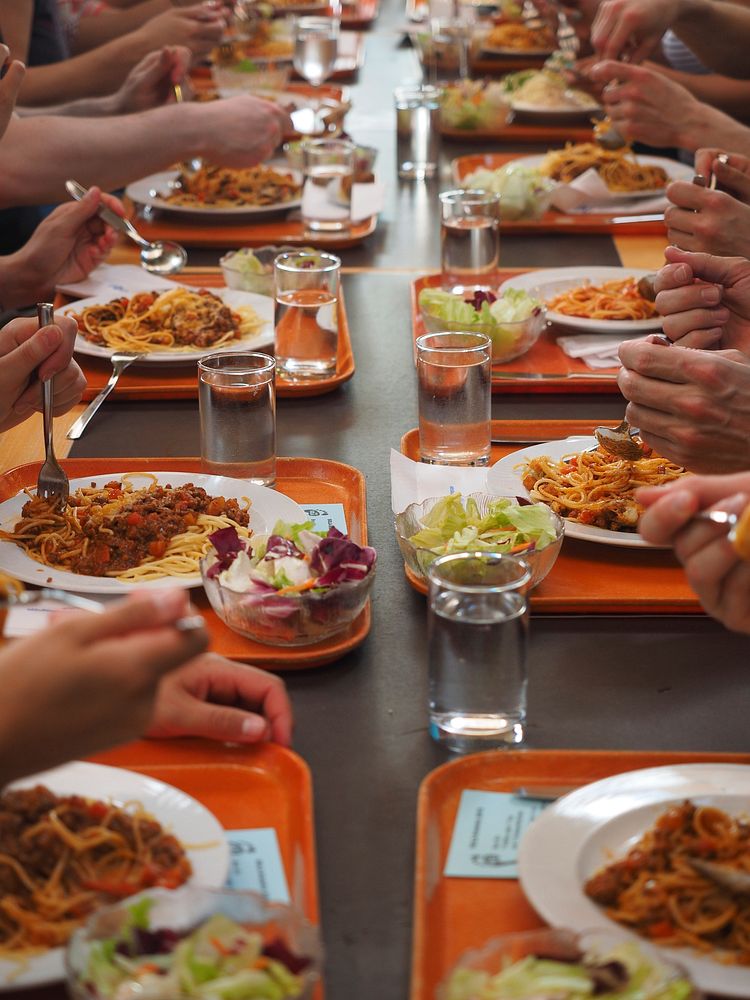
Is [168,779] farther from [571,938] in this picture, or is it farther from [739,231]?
[739,231]

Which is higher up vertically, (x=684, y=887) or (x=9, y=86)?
(x=9, y=86)

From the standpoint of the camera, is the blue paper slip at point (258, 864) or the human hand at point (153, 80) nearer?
the blue paper slip at point (258, 864)

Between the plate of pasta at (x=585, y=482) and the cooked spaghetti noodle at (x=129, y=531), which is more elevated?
the cooked spaghetti noodle at (x=129, y=531)

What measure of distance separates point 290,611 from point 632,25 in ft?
9.86

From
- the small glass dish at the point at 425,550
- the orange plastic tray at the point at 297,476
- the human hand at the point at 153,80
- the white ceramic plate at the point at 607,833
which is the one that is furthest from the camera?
the human hand at the point at 153,80

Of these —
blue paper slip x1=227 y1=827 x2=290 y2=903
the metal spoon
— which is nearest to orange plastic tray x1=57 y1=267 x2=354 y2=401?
the metal spoon

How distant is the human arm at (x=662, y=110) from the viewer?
363cm

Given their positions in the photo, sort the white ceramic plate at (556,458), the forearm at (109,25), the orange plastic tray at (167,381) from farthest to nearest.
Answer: the forearm at (109,25) → the orange plastic tray at (167,381) → the white ceramic plate at (556,458)

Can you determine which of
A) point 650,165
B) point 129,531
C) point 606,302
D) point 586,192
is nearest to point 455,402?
point 129,531

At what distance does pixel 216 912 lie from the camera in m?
1.04

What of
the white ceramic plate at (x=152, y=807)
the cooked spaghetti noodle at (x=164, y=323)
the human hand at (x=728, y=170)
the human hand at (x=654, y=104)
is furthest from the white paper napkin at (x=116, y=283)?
the white ceramic plate at (x=152, y=807)

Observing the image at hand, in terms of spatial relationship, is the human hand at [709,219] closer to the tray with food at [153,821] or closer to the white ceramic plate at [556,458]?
the white ceramic plate at [556,458]

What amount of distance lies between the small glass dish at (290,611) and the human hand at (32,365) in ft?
1.84

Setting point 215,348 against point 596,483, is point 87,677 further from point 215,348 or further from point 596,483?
point 215,348
